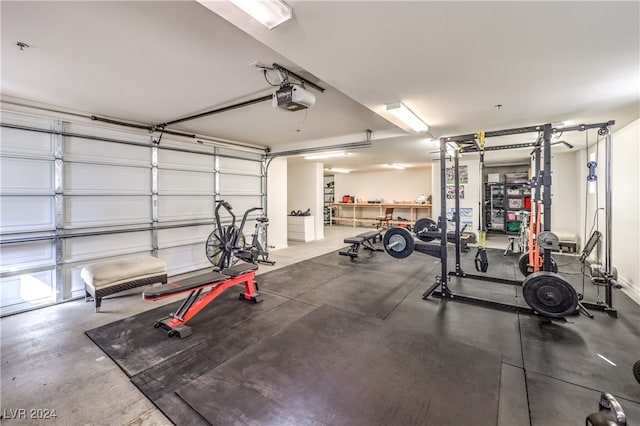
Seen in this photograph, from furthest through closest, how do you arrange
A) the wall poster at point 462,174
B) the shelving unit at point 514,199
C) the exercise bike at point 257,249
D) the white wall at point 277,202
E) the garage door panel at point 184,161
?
1. the shelving unit at point 514,199
2. the wall poster at point 462,174
3. the white wall at point 277,202
4. the garage door panel at point 184,161
5. the exercise bike at point 257,249

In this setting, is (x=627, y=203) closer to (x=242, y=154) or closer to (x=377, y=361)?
(x=377, y=361)

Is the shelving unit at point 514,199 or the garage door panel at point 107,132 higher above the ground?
the garage door panel at point 107,132

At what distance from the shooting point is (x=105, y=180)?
4.41 metres

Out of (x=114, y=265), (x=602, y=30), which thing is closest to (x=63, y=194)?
(x=114, y=265)

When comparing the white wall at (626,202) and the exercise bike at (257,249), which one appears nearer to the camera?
the white wall at (626,202)

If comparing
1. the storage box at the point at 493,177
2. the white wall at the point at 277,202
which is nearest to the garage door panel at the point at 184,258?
the white wall at the point at 277,202

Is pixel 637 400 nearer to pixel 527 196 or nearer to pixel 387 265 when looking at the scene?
pixel 387 265

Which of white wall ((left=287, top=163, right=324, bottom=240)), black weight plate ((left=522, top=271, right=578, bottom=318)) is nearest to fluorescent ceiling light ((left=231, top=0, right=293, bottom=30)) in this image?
black weight plate ((left=522, top=271, right=578, bottom=318))

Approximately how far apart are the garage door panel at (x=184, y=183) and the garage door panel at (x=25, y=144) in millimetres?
1534

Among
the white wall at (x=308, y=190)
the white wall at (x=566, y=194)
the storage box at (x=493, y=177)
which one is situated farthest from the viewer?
the storage box at (x=493, y=177)

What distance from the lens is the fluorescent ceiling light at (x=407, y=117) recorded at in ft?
11.4

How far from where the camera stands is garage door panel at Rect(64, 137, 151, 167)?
406 centimetres

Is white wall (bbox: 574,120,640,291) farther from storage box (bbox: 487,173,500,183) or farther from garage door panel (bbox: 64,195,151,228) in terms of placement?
garage door panel (bbox: 64,195,151,228)

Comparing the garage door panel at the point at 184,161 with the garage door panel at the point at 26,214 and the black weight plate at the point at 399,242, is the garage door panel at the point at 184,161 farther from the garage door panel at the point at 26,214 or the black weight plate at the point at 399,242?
the black weight plate at the point at 399,242
